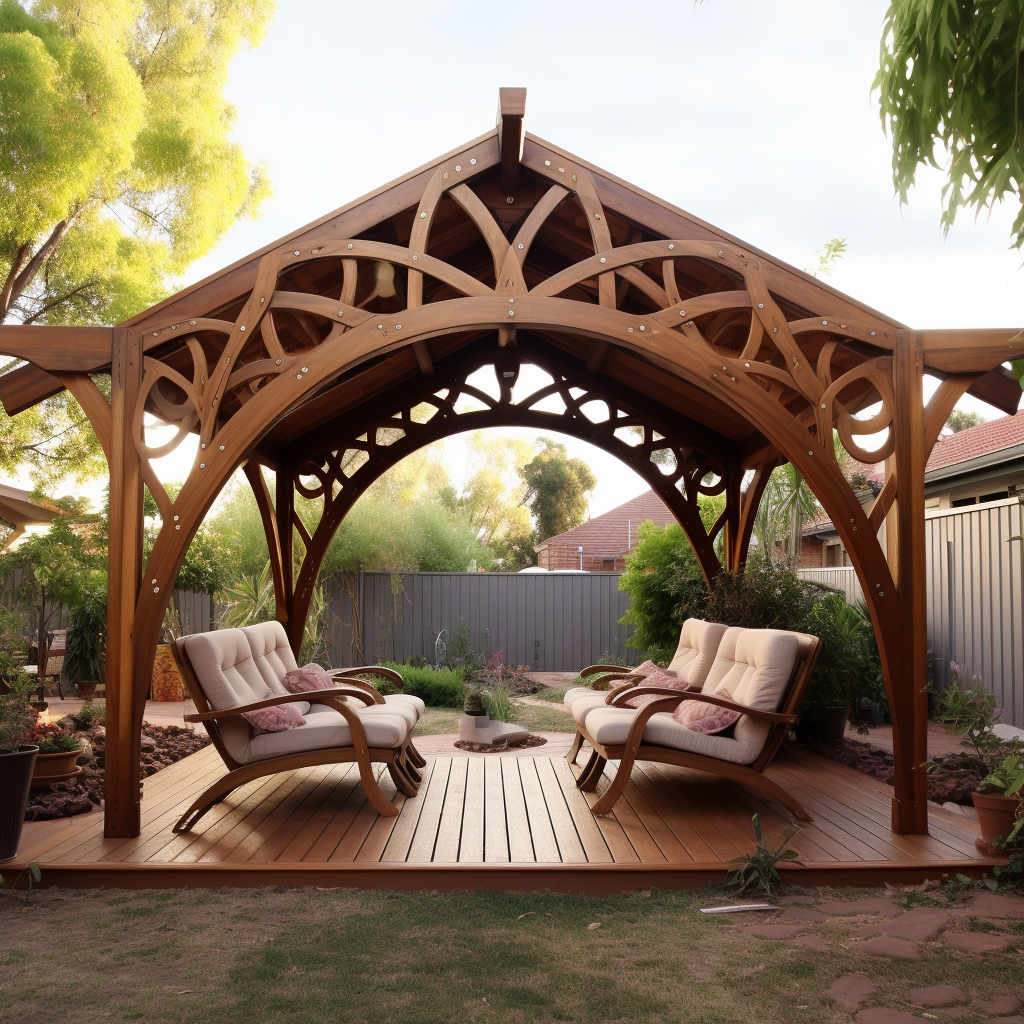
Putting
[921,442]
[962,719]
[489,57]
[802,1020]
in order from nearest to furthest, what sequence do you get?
[802,1020], [962,719], [921,442], [489,57]

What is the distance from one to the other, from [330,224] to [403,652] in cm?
863

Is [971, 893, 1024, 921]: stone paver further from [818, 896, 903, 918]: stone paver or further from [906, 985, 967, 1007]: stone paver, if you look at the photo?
[906, 985, 967, 1007]: stone paver

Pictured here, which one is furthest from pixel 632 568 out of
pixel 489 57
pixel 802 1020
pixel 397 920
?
pixel 489 57

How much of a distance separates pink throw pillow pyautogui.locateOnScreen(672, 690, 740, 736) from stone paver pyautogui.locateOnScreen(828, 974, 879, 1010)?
1.75m

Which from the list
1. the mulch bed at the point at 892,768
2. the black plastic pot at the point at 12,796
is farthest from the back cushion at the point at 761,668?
the black plastic pot at the point at 12,796

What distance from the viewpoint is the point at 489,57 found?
1359 cm

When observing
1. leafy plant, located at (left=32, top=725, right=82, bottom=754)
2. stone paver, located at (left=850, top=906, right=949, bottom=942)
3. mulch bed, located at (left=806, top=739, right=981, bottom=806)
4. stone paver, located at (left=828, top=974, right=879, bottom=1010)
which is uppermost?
leafy plant, located at (left=32, top=725, right=82, bottom=754)

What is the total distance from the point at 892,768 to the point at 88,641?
862 centimetres

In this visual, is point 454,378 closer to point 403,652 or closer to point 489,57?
point 403,652

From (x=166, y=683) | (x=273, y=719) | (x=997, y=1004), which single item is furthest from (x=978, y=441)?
(x=997, y=1004)

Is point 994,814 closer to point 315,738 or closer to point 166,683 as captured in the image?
point 315,738

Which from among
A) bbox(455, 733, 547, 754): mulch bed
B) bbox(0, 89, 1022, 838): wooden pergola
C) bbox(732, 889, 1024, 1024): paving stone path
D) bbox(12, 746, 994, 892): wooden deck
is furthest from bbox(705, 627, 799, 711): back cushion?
bbox(455, 733, 547, 754): mulch bed

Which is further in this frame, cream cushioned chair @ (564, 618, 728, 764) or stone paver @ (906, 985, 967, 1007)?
cream cushioned chair @ (564, 618, 728, 764)

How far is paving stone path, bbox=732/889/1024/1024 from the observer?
2.75 metres
